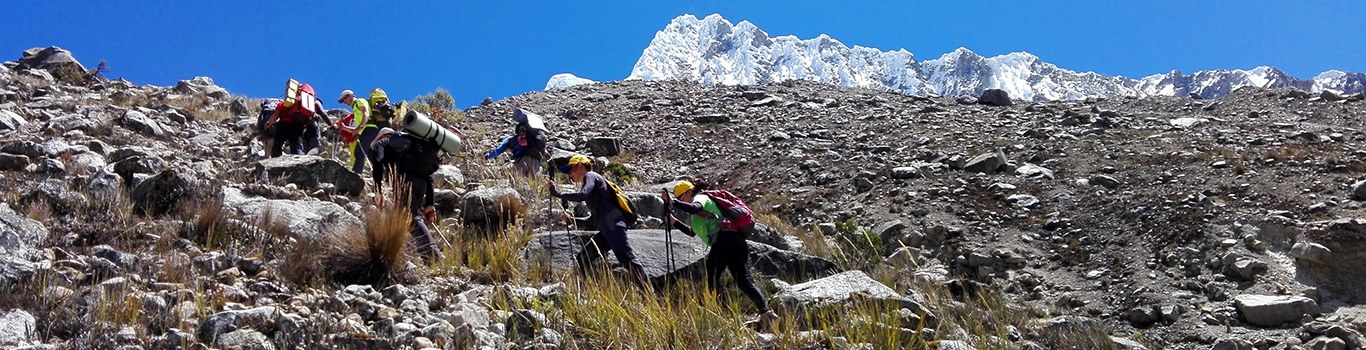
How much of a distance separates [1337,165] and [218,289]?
1135 cm

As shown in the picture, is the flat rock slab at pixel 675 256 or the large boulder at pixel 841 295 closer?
the large boulder at pixel 841 295

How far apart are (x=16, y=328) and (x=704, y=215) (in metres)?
4.12

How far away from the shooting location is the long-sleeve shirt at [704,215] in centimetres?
655

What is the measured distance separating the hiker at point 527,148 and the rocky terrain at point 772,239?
488mm

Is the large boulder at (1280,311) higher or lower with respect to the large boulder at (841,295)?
lower

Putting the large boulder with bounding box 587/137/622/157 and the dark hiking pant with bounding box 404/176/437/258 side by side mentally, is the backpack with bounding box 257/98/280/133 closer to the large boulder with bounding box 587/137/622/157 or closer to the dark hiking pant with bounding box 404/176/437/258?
the dark hiking pant with bounding box 404/176/437/258

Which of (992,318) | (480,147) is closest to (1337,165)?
(992,318)

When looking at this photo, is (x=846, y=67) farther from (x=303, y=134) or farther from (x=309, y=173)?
(x=309, y=173)

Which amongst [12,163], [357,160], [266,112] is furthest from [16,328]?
[266,112]

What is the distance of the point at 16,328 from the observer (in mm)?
3932

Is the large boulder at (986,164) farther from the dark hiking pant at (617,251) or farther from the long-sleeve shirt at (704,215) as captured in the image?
the dark hiking pant at (617,251)

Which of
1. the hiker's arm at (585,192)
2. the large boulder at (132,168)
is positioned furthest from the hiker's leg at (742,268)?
the large boulder at (132,168)

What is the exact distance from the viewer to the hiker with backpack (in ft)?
32.9

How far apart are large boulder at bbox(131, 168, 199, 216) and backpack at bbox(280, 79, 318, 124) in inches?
134
